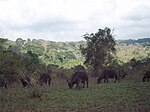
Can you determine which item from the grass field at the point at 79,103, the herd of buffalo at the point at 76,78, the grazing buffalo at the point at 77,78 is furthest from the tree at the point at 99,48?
the grass field at the point at 79,103

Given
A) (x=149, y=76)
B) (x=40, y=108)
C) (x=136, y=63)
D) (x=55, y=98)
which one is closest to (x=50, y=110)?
(x=40, y=108)

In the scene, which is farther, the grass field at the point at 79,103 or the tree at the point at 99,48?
the tree at the point at 99,48

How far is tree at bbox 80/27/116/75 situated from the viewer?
5300cm

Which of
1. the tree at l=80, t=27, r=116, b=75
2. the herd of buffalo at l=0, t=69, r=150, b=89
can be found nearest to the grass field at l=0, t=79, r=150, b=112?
the herd of buffalo at l=0, t=69, r=150, b=89

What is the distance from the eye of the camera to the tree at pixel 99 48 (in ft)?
174

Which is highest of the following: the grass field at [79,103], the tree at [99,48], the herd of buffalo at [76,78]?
the tree at [99,48]

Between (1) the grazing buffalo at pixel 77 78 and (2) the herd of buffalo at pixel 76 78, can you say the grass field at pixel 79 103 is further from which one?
(1) the grazing buffalo at pixel 77 78

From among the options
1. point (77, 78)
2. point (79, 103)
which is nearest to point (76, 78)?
point (77, 78)

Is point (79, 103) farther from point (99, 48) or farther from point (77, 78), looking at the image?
point (99, 48)

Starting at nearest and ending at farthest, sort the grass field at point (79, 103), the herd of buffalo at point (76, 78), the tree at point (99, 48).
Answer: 1. the grass field at point (79, 103)
2. the herd of buffalo at point (76, 78)
3. the tree at point (99, 48)

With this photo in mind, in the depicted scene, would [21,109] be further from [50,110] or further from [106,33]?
[106,33]

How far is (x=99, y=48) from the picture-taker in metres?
52.9

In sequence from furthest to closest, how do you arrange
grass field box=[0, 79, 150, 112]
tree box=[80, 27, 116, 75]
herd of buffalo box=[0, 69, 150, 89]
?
tree box=[80, 27, 116, 75], herd of buffalo box=[0, 69, 150, 89], grass field box=[0, 79, 150, 112]

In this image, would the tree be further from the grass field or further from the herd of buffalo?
the grass field
